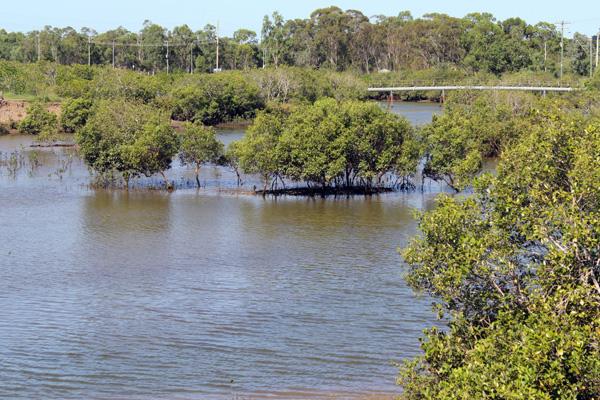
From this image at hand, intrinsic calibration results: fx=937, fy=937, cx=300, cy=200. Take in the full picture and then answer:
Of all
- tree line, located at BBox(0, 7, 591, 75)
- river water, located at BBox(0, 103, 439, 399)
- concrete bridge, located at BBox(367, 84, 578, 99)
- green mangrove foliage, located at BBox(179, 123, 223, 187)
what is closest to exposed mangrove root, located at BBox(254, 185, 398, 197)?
river water, located at BBox(0, 103, 439, 399)

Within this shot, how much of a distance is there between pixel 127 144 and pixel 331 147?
10.7 m

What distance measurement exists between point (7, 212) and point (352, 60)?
10087 cm

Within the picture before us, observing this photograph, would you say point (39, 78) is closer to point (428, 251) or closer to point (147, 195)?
point (147, 195)

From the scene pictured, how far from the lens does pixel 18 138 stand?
73375 mm

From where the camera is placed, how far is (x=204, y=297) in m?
28.7

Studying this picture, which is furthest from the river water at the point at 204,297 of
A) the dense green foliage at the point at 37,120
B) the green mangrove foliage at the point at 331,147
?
the dense green foliage at the point at 37,120

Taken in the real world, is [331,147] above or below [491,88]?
below

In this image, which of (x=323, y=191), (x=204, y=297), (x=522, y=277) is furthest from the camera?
(x=323, y=191)

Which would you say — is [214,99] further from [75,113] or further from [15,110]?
[15,110]

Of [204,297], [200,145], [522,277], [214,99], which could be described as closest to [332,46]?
[214,99]

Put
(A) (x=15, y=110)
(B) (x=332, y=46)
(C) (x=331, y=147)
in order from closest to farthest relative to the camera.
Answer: (C) (x=331, y=147) → (A) (x=15, y=110) → (B) (x=332, y=46)

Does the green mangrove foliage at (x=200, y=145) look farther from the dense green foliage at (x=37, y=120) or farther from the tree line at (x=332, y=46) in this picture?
the tree line at (x=332, y=46)

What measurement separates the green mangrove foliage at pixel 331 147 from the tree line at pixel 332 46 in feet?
262

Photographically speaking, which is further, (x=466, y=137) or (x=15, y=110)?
(x=15, y=110)
